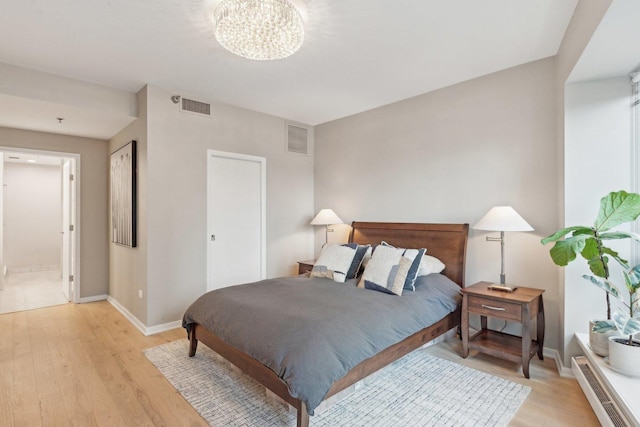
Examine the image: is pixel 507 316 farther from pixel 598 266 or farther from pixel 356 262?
pixel 356 262

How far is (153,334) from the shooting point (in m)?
3.46

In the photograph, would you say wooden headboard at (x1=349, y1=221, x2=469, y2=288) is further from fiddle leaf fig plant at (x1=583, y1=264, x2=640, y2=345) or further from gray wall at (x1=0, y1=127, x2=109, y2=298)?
gray wall at (x1=0, y1=127, x2=109, y2=298)

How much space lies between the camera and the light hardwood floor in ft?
6.68

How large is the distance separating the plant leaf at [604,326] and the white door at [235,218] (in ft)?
11.7

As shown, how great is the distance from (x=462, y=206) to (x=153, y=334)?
357 centimetres

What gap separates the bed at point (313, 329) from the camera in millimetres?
1791

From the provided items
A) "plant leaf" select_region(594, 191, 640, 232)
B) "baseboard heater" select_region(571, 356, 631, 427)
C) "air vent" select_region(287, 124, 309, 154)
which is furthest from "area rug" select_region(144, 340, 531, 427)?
"air vent" select_region(287, 124, 309, 154)

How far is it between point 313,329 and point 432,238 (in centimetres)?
208

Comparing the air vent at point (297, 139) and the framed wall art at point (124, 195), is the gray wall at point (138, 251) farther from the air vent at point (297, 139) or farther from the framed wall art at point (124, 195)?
the air vent at point (297, 139)

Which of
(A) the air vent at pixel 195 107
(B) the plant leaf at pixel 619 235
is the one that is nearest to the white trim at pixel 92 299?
(A) the air vent at pixel 195 107

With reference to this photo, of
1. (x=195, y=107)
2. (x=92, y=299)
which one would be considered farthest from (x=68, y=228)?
(x=195, y=107)

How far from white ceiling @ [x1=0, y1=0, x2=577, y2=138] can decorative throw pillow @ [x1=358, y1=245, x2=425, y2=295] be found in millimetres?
1797

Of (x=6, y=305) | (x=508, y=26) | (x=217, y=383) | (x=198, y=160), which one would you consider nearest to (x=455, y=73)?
(x=508, y=26)

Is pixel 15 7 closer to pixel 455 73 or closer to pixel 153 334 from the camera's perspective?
pixel 153 334
